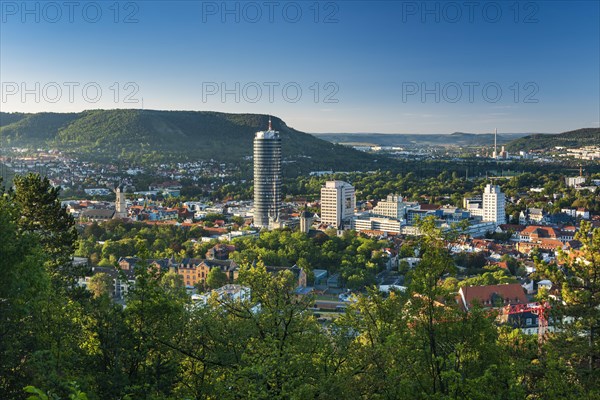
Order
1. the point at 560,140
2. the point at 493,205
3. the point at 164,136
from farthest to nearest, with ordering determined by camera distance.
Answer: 1. the point at 560,140
2. the point at 164,136
3. the point at 493,205

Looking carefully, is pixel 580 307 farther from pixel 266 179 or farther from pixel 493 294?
pixel 266 179

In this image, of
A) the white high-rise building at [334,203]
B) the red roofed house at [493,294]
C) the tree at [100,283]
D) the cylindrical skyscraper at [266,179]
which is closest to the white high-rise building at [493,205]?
the white high-rise building at [334,203]

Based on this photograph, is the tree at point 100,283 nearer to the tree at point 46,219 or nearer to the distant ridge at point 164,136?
the tree at point 46,219

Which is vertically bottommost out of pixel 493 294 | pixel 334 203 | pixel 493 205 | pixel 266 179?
pixel 493 294

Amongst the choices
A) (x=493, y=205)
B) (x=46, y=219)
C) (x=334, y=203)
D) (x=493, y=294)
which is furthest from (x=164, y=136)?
(x=46, y=219)

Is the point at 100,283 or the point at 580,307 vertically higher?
the point at 580,307

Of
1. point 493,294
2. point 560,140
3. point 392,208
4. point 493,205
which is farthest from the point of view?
point 560,140
